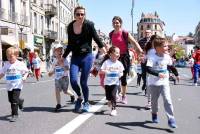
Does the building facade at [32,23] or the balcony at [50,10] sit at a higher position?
the balcony at [50,10]

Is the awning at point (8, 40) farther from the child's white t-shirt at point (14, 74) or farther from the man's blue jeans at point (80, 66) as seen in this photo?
the child's white t-shirt at point (14, 74)

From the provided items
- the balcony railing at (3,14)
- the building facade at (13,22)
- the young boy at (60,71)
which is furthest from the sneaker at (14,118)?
the balcony railing at (3,14)

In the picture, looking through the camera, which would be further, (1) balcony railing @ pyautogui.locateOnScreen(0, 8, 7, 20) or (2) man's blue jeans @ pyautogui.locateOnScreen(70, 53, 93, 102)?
(1) balcony railing @ pyautogui.locateOnScreen(0, 8, 7, 20)

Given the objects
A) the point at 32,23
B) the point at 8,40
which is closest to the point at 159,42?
the point at 8,40

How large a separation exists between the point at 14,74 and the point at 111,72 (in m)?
1.78

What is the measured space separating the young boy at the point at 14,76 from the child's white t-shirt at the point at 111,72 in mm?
1514

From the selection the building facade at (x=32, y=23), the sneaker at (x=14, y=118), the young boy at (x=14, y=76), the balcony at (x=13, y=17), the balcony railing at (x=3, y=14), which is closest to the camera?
the sneaker at (x=14, y=118)

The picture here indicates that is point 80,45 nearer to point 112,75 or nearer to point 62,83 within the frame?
point 112,75

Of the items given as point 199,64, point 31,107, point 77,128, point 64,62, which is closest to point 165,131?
point 77,128

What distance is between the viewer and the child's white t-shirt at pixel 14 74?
7262 mm

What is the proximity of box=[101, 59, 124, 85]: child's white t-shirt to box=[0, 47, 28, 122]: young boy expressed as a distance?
4.97ft

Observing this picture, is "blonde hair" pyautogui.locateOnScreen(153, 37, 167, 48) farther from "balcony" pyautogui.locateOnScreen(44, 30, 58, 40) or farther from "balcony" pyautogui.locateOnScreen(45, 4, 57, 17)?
"balcony" pyautogui.locateOnScreen(45, 4, 57, 17)

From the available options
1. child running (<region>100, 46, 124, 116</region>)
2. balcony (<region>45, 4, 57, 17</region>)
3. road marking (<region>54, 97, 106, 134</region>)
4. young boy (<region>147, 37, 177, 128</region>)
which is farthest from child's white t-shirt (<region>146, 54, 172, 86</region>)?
balcony (<region>45, 4, 57, 17</region>)

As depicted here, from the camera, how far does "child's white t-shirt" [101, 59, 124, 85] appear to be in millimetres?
7812
